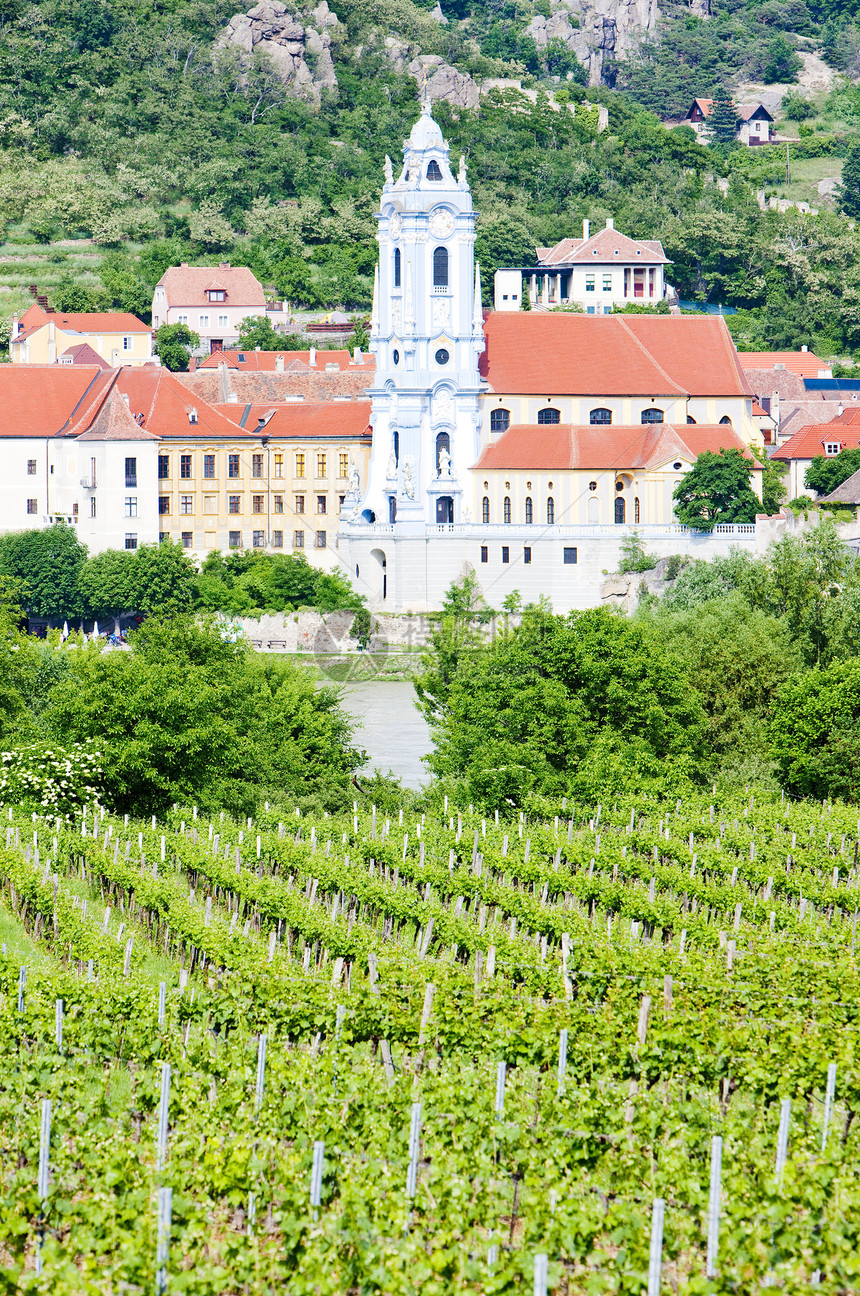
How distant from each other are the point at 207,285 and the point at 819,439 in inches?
1506

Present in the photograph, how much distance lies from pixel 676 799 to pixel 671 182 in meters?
110

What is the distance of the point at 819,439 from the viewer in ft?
306

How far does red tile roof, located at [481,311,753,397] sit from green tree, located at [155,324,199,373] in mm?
19537

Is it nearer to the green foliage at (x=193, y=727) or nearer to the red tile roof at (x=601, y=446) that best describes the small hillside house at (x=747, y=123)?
the red tile roof at (x=601, y=446)

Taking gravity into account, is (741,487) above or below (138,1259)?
above

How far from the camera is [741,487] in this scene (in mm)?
81375

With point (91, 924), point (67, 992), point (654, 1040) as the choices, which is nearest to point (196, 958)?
point (91, 924)

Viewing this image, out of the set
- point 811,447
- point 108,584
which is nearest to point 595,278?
→ point 811,447

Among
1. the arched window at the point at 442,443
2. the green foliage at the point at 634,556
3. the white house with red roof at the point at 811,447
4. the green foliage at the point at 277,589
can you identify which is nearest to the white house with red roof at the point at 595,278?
the white house with red roof at the point at 811,447

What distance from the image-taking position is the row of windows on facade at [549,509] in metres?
83.6

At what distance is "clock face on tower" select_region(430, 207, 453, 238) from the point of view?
86375 millimetres

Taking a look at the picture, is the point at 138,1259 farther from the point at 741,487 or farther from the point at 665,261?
the point at 665,261

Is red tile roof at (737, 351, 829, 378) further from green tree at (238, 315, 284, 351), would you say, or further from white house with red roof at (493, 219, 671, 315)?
green tree at (238, 315, 284, 351)

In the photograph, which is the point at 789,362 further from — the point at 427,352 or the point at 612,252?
the point at 427,352
